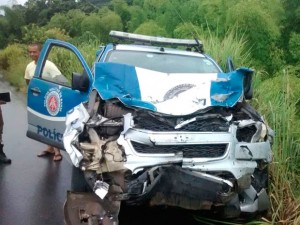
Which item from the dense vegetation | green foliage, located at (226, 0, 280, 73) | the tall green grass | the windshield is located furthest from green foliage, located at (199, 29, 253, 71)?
the tall green grass

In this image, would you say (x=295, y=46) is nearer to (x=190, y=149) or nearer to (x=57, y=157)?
(x=57, y=157)

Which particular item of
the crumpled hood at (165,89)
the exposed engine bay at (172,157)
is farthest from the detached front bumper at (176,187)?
the crumpled hood at (165,89)

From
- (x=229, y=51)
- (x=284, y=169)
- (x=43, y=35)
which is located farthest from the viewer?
(x=43, y=35)

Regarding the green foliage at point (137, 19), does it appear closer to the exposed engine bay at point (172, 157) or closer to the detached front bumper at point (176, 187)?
the exposed engine bay at point (172, 157)

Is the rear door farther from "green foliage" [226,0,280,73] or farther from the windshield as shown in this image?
"green foliage" [226,0,280,73]

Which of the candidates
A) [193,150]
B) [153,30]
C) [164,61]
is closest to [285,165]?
[193,150]

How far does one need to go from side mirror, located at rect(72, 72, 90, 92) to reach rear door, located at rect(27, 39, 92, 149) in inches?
0.7

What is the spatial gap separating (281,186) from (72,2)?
37176 millimetres

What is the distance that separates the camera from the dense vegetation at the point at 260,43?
5.01 meters

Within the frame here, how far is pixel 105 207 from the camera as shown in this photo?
4.36m

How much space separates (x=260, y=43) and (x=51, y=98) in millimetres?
5797

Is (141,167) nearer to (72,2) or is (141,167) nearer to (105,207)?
(105,207)

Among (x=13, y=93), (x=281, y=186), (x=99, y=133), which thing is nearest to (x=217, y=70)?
(x=281, y=186)

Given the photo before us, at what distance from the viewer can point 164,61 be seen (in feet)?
20.5
